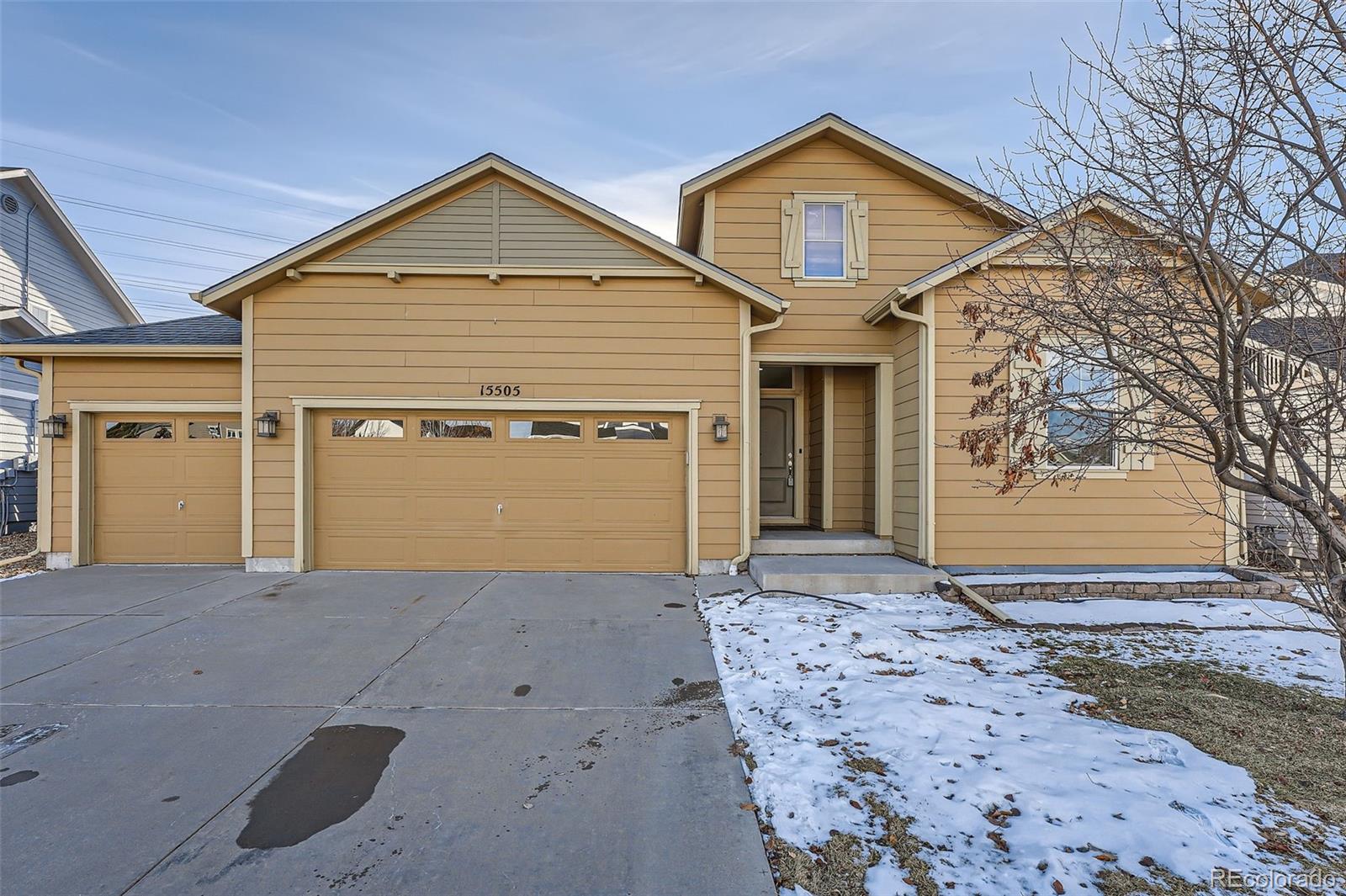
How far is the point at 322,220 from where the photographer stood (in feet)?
102

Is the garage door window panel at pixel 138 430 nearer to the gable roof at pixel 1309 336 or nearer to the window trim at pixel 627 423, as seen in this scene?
the window trim at pixel 627 423

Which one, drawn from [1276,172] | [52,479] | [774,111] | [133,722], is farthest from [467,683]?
[774,111]

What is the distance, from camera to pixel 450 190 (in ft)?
22.1

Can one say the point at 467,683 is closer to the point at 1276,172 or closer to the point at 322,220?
the point at 1276,172

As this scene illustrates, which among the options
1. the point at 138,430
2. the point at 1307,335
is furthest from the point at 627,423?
the point at 138,430

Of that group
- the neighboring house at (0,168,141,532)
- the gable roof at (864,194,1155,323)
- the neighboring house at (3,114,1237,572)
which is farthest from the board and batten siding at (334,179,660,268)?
the neighboring house at (0,168,141,532)

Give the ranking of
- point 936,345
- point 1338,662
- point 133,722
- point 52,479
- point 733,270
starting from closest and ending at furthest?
point 133,722 < point 1338,662 < point 936,345 < point 52,479 < point 733,270

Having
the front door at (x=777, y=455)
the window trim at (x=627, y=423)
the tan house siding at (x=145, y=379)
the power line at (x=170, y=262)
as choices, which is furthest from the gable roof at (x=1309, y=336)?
the power line at (x=170, y=262)

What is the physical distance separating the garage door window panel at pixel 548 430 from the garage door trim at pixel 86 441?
3563mm

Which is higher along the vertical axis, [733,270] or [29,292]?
[29,292]

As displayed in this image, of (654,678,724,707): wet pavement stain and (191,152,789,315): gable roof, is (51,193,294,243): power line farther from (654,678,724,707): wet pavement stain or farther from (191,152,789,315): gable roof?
(654,678,724,707): wet pavement stain

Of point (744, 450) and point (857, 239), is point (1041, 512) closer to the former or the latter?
point (744, 450)

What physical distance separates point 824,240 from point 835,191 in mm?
659

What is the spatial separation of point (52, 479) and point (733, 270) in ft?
29.6
